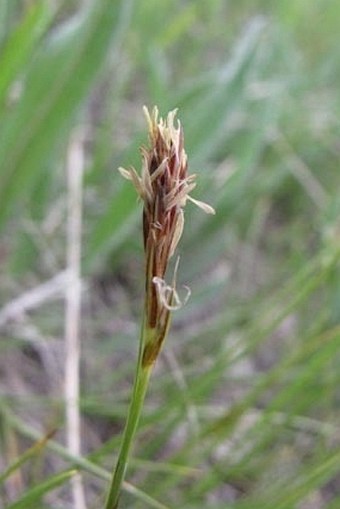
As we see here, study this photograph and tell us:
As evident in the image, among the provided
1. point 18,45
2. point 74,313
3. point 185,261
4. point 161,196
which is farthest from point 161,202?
point 185,261

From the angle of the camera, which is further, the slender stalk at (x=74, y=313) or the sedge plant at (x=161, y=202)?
the slender stalk at (x=74, y=313)

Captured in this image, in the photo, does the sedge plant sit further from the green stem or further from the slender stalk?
the slender stalk

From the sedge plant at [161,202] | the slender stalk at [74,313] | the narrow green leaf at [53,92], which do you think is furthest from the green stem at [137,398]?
the narrow green leaf at [53,92]

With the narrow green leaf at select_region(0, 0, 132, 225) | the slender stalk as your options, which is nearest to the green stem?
the slender stalk

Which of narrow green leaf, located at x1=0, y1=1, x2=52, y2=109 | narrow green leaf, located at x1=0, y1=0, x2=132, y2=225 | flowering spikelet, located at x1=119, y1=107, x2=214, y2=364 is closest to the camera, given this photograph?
flowering spikelet, located at x1=119, y1=107, x2=214, y2=364

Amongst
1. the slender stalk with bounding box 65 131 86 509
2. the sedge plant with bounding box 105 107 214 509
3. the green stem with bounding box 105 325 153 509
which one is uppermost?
the slender stalk with bounding box 65 131 86 509

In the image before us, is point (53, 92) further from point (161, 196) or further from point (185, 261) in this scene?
point (161, 196)

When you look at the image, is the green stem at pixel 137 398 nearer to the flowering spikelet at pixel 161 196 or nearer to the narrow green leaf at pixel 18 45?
the flowering spikelet at pixel 161 196

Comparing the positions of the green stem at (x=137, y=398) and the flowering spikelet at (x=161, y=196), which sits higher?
the flowering spikelet at (x=161, y=196)
